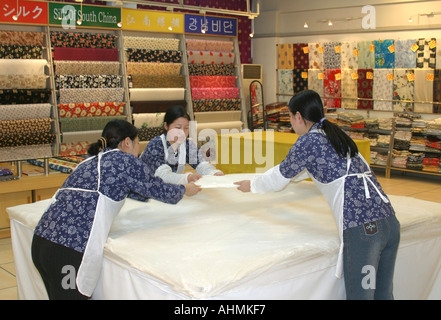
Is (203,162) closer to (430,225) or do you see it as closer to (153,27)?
(430,225)

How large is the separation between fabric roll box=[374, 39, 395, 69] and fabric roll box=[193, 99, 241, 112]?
2.66 metres

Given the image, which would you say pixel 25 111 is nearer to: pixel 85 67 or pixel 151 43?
pixel 85 67

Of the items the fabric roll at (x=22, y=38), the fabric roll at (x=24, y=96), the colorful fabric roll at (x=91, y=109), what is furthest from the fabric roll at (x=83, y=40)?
the colorful fabric roll at (x=91, y=109)

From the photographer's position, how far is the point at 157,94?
29.6 feet

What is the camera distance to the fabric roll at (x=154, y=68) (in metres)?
8.75

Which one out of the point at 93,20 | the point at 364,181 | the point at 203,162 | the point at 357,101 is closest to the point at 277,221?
the point at 364,181

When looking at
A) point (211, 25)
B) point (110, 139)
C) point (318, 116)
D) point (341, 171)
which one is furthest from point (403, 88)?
point (110, 139)

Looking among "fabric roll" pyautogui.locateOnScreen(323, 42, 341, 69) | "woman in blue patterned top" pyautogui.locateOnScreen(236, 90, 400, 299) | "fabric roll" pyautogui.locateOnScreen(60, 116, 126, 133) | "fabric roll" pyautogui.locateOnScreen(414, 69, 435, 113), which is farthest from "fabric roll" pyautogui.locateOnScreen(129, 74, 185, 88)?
"woman in blue patterned top" pyautogui.locateOnScreen(236, 90, 400, 299)

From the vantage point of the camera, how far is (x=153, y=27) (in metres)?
8.91

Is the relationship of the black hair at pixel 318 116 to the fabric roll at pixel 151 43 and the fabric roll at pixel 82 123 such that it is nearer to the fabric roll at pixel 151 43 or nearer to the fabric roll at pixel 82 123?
the fabric roll at pixel 82 123

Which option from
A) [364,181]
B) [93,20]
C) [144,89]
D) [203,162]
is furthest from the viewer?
[144,89]

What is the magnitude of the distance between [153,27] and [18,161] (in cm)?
431

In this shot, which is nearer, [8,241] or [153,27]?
[8,241]

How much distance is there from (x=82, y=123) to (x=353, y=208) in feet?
20.9
